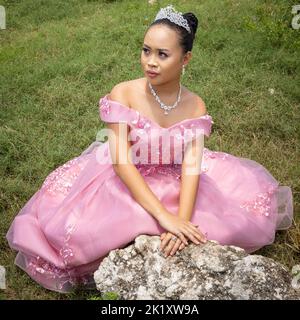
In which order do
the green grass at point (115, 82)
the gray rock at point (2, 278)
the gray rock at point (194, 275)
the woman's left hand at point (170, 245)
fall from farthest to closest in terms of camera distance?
the green grass at point (115, 82) < the gray rock at point (2, 278) < the woman's left hand at point (170, 245) < the gray rock at point (194, 275)

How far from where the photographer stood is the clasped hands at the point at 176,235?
2730mm

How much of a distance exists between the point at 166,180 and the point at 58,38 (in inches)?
181

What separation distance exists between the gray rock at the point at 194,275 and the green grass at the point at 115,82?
2.51ft

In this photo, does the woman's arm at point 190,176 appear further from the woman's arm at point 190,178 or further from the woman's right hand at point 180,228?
the woman's right hand at point 180,228

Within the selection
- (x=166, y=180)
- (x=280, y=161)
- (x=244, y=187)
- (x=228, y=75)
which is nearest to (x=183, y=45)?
(x=166, y=180)

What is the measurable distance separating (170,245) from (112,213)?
570 millimetres

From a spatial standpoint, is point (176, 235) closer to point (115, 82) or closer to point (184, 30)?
point (184, 30)

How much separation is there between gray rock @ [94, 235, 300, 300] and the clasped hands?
0.04 meters

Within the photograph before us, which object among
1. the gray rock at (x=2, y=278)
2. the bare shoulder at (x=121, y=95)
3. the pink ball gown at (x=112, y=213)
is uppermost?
the bare shoulder at (x=121, y=95)

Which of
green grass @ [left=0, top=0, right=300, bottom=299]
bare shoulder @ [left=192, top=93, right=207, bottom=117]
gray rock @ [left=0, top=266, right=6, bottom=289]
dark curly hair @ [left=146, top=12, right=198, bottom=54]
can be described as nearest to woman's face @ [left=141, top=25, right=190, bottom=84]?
dark curly hair @ [left=146, top=12, right=198, bottom=54]

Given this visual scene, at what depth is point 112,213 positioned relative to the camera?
3.15m

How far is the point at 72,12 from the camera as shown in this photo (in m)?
8.39

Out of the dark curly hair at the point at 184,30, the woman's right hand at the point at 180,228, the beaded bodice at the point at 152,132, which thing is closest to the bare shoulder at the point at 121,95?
the beaded bodice at the point at 152,132

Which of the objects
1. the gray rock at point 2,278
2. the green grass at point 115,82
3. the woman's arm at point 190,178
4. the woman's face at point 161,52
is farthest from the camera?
the green grass at point 115,82
